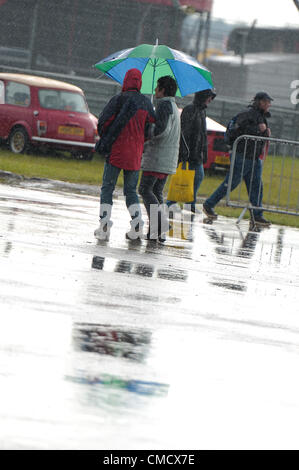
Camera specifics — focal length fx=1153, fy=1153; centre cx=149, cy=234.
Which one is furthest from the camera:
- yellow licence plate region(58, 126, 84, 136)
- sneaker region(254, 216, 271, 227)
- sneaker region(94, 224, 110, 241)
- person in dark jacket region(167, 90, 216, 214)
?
yellow licence plate region(58, 126, 84, 136)

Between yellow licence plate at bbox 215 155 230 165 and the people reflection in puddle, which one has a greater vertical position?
the people reflection in puddle

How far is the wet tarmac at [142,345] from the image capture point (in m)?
4.70

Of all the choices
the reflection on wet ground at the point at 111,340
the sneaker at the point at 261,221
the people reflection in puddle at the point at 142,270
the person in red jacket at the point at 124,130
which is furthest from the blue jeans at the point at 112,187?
the reflection on wet ground at the point at 111,340

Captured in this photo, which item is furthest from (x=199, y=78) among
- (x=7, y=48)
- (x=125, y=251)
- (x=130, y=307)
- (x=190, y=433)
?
(x=7, y=48)

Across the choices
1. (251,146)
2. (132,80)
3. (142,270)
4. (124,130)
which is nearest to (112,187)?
(124,130)

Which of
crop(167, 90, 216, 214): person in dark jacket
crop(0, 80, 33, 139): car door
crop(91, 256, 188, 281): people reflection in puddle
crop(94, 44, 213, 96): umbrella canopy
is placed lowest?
crop(0, 80, 33, 139): car door

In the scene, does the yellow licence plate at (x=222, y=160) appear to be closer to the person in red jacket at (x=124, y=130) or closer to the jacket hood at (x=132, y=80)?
the person in red jacket at (x=124, y=130)

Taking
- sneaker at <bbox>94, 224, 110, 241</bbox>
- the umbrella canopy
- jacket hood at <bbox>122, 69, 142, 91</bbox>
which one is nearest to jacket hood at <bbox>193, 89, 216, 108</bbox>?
the umbrella canopy

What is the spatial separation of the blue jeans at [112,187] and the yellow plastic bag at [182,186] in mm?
2107

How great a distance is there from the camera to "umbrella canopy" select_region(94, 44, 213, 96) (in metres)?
12.6

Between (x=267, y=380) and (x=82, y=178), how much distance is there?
1335 cm

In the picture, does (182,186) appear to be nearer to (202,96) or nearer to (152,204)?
(202,96)

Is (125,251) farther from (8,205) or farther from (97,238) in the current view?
Result: (8,205)

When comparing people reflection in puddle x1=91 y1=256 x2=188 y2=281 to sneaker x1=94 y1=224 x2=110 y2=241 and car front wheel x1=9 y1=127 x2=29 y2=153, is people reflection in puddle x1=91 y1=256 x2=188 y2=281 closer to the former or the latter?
sneaker x1=94 y1=224 x2=110 y2=241
